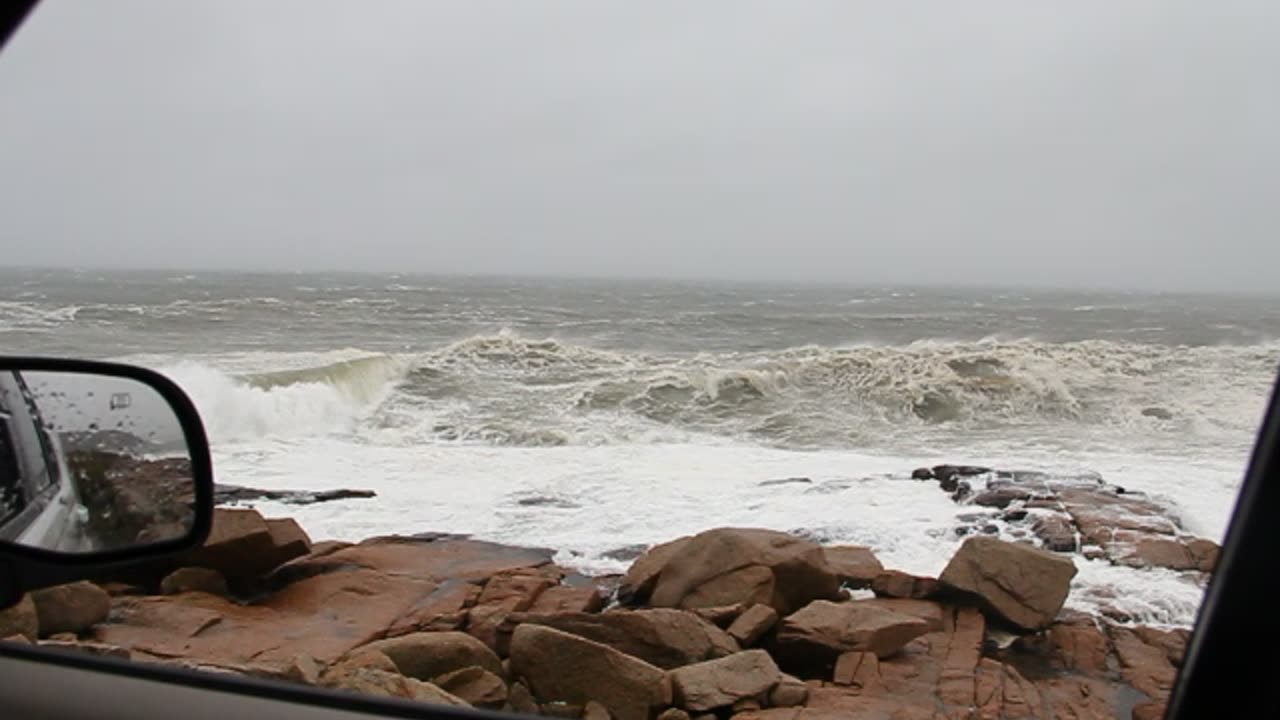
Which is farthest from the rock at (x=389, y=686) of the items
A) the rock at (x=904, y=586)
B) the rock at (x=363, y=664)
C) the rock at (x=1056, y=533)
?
the rock at (x=1056, y=533)

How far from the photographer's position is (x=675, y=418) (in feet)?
54.2

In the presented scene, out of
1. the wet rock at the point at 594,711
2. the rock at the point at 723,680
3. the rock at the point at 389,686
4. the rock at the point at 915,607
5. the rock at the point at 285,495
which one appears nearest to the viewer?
the rock at the point at 389,686

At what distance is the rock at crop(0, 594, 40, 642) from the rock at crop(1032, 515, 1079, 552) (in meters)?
6.90

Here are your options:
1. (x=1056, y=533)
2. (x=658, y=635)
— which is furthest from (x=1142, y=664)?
(x=1056, y=533)

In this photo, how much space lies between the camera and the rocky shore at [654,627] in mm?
4352

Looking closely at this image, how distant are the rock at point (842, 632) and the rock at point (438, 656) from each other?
1682 mm

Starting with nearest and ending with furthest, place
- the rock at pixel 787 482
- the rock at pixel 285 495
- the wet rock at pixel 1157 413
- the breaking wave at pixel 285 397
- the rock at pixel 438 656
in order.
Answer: the rock at pixel 438 656, the rock at pixel 285 495, the rock at pixel 787 482, the breaking wave at pixel 285 397, the wet rock at pixel 1157 413

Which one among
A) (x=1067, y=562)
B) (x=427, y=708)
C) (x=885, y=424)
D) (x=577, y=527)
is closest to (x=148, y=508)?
(x=427, y=708)

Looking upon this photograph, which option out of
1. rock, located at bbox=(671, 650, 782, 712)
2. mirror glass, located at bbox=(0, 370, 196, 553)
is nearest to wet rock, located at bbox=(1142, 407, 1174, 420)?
rock, located at bbox=(671, 650, 782, 712)

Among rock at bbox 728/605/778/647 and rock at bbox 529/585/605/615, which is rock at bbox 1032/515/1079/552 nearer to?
rock at bbox 728/605/778/647

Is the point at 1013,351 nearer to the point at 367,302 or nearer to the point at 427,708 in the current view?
the point at 427,708

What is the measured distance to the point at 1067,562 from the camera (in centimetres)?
586

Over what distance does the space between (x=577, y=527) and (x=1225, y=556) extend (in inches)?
287

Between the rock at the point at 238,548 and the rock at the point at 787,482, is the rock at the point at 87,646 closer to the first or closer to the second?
the rock at the point at 238,548
